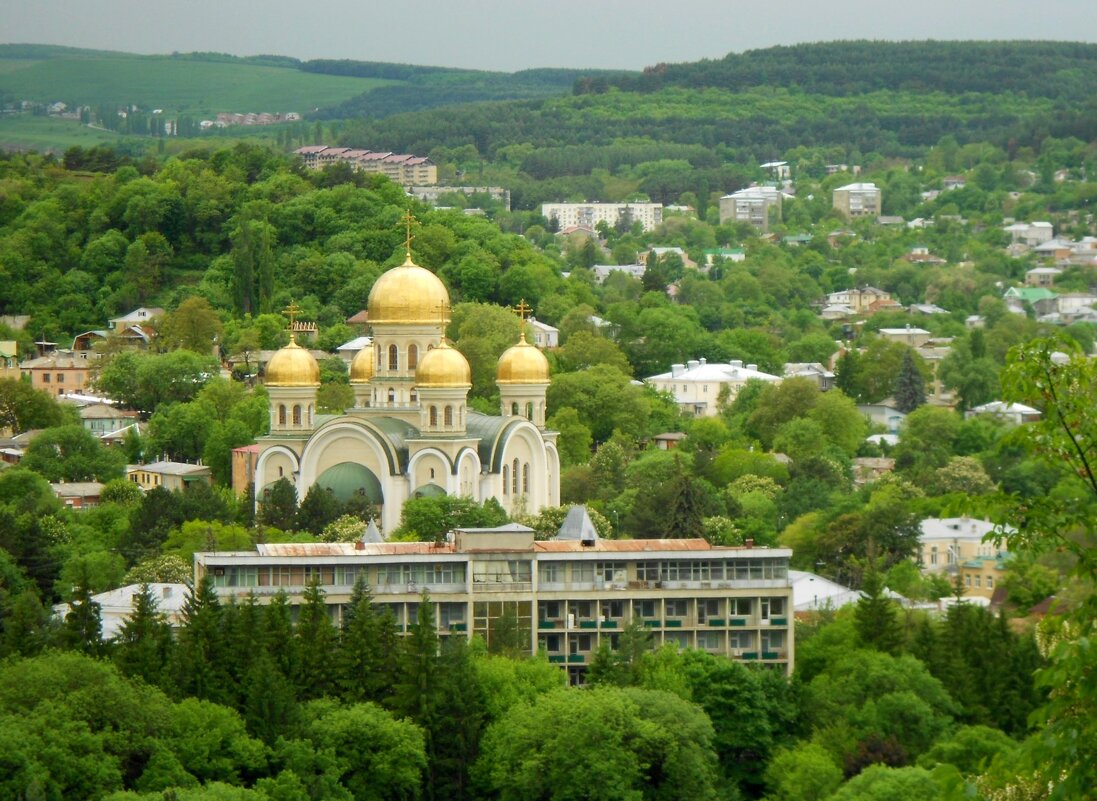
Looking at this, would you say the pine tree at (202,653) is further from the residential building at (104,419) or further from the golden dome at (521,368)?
the residential building at (104,419)

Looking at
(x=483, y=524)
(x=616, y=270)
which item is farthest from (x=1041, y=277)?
(x=483, y=524)

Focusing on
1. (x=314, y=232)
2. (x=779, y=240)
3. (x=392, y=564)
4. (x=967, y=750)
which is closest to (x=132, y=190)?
(x=314, y=232)

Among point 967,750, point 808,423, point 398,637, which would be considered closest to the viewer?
point 967,750

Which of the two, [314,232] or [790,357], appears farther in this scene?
[790,357]

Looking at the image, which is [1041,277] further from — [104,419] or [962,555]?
[962,555]

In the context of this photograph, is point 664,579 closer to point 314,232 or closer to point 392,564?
point 392,564

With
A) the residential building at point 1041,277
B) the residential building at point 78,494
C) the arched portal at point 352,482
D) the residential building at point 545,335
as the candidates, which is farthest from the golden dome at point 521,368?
the residential building at point 1041,277
